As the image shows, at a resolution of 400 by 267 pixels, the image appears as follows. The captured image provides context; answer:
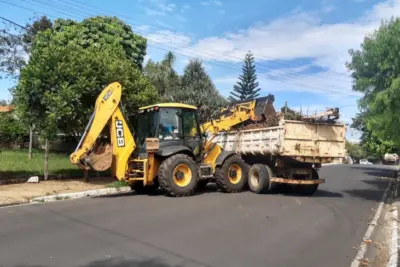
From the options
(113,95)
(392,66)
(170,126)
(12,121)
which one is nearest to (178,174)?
(170,126)

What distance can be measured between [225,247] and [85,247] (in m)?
2.30

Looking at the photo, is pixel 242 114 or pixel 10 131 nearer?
pixel 242 114

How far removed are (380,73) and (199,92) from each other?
67.8ft

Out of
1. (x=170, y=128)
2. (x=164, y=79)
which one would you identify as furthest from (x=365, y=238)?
(x=164, y=79)

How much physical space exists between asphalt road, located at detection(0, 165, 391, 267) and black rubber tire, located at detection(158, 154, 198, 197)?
1.90 feet

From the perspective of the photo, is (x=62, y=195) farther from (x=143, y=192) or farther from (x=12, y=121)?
(x=12, y=121)

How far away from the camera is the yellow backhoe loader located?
12828 mm

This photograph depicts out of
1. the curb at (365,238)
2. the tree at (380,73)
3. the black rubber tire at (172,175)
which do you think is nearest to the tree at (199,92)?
the black rubber tire at (172,175)

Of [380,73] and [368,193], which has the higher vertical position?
[380,73]

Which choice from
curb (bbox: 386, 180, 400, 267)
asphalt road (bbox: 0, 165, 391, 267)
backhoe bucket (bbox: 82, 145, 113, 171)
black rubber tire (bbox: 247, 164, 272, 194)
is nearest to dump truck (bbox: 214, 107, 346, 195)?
black rubber tire (bbox: 247, 164, 272, 194)

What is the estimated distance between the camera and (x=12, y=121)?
115 ft

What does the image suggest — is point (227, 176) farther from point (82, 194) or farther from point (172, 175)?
point (82, 194)

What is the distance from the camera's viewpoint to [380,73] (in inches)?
500

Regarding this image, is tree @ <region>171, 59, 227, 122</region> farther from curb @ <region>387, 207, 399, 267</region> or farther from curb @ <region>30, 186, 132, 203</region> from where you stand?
curb @ <region>387, 207, 399, 267</region>
